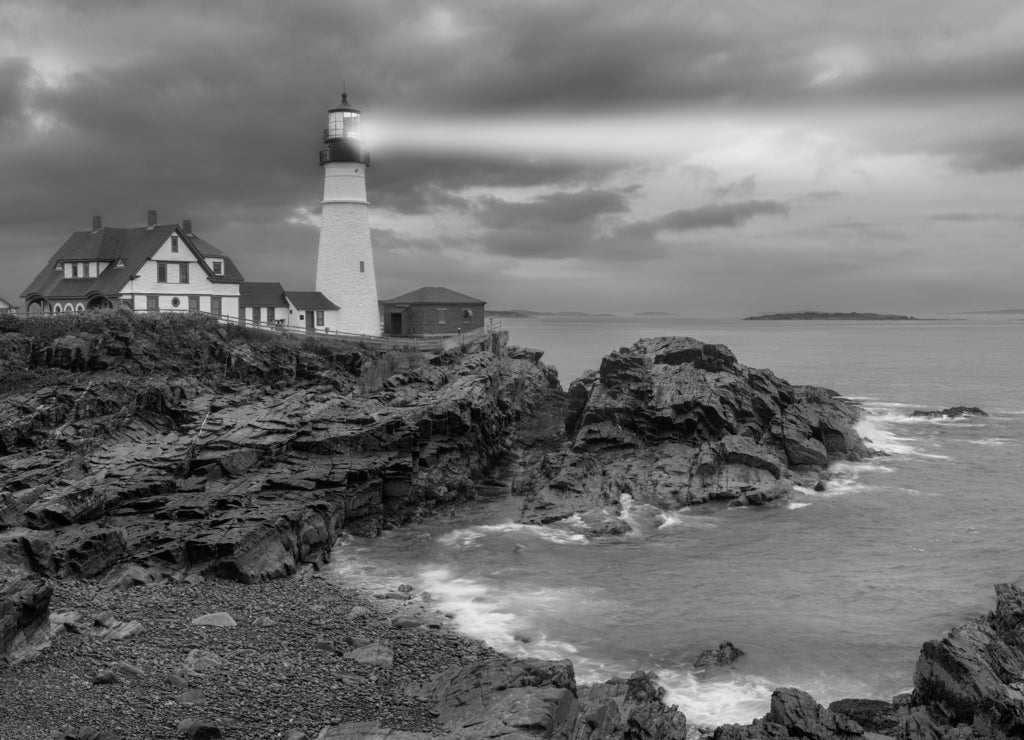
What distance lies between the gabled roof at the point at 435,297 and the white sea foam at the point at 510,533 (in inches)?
1151

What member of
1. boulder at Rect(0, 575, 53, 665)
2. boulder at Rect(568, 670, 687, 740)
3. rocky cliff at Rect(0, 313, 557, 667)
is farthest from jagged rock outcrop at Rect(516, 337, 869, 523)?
boulder at Rect(0, 575, 53, 665)

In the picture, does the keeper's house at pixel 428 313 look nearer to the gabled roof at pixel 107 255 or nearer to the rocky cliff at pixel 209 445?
the rocky cliff at pixel 209 445

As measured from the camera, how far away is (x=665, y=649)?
22.5 metres

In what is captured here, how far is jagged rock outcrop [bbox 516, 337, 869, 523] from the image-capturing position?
37.0 metres

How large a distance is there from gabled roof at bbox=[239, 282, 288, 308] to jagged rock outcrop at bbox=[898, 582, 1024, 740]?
45365 millimetres

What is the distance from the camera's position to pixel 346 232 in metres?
55.8

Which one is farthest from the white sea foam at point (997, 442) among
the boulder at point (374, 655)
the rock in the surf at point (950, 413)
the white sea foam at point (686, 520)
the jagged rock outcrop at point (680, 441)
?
the boulder at point (374, 655)

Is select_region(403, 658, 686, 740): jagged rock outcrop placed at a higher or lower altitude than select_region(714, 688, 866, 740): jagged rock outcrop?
lower

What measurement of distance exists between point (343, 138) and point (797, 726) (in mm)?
46306

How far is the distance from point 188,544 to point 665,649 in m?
13.9

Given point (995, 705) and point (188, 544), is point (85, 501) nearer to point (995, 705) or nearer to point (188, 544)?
point (188, 544)

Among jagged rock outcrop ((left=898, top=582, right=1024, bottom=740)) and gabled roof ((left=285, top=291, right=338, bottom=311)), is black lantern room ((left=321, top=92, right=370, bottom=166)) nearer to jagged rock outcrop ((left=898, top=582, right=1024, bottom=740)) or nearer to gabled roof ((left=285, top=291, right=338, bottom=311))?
gabled roof ((left=285, top=291, right=338, bottom=311))

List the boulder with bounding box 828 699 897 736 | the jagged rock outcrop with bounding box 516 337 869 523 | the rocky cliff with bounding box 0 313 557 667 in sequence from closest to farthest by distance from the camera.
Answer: the boulder with bounding box 828 699 897 736, the rocky cliff with bounding box 0 313 557 667, the jagged rock outcrop with bounding box 516 337 869 523

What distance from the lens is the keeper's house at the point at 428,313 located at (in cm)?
6119
